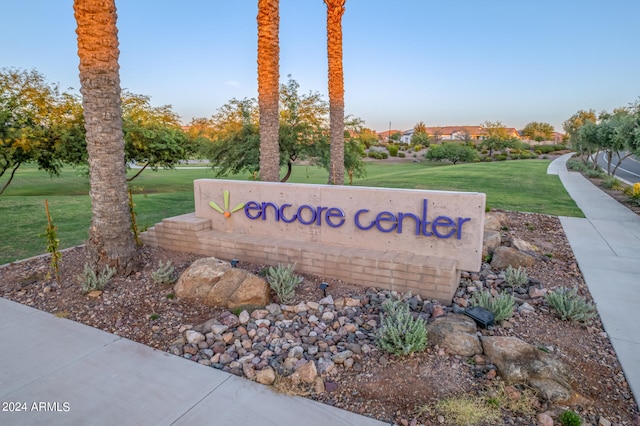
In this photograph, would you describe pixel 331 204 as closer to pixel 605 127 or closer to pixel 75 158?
pixel 75 158

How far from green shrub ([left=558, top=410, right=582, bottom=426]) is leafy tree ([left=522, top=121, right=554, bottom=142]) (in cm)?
11592

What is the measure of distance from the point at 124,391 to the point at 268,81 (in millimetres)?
8085

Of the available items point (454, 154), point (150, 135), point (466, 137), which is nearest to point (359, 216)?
point (150, 135)

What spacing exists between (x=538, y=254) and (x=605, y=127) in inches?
881

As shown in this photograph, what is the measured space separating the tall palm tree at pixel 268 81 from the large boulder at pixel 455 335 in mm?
6529

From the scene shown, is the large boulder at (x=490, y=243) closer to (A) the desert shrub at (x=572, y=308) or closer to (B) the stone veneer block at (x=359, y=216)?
(B) the stone veneer block at (x=359, y=216)

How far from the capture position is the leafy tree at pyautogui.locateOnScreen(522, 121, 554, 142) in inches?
4163

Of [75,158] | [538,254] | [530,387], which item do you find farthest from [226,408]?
[75,158]

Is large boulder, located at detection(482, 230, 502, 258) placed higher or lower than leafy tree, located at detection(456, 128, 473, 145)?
lower

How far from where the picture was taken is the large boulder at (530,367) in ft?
12.6

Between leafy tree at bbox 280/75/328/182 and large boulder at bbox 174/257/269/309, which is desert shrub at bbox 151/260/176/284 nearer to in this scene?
large boulder at bbox 174/257/269/309

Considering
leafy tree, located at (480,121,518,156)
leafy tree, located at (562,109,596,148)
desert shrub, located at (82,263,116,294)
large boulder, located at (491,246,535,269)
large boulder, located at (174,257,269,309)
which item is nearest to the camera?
large boulder, located at (174,257,269,309)

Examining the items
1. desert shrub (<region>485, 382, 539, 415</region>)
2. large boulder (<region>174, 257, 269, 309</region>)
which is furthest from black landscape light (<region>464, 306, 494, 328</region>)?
large boulder (<region>174, 257, 269, 309</region>)

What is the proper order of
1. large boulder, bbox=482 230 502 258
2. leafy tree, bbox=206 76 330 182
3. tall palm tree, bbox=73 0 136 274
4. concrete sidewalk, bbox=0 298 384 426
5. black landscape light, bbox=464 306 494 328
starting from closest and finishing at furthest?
concrete sidewalk, bbox=0 298 384 426 < black landscape light, bbox=464 306 494 328 < tall palm tree, bbox=73 0 136 274 < large boulder, bbox=482 230 502 258 < leafy tree, bbox=206 76 330 182
